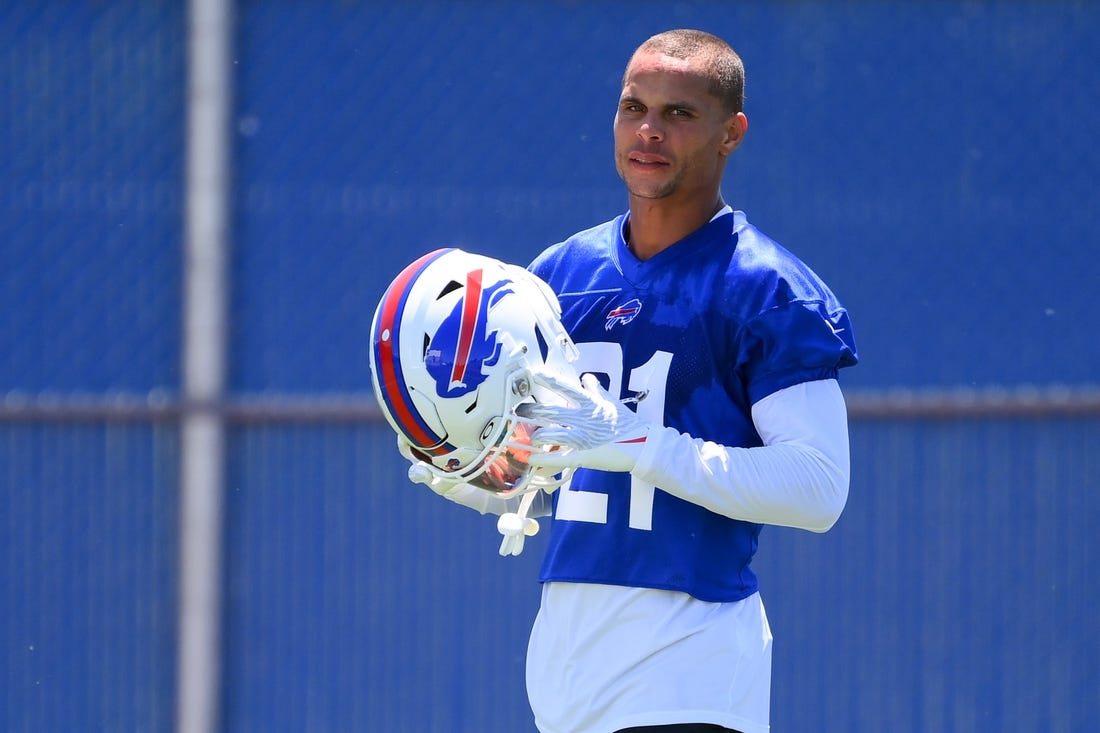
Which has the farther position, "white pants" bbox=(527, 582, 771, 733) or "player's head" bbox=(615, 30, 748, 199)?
"player's head" bbox=(615, 30, 748, 199)

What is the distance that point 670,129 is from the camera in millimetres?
2543

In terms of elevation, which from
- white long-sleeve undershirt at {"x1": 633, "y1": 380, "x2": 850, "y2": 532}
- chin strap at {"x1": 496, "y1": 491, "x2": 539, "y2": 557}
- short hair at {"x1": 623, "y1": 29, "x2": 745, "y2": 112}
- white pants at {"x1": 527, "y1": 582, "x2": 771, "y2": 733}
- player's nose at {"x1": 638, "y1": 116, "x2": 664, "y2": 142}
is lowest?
white pants at {"x1": 527, "y1": 582, "x2": 771, "y2": 733}

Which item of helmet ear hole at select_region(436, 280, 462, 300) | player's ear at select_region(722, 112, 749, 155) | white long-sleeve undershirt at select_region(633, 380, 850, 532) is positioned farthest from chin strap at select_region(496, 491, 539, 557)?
player's ear at select_region(722, 112, 749, 155)

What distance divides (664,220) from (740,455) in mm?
508

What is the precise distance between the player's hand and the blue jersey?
0.21 metres

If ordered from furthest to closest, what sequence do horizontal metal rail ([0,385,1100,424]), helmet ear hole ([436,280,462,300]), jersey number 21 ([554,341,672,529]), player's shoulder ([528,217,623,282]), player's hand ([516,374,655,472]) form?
1. horizontal metal rail ([0,385,1100,424])
2. player's shoulder ([528,217,623,282])
3. jersey number 21 ([554,341,672,529])
4. helmet ear hole ([436,280,462,300])
5. player's hand ([516,374,655,472])

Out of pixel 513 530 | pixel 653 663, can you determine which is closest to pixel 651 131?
pixel 513 530

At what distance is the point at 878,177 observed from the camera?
496 centimetres

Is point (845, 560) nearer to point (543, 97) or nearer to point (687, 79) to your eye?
point (543, 97)

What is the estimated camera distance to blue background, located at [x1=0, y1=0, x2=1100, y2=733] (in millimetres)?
4922

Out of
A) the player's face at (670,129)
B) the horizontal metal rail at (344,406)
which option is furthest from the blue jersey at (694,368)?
the horizontal metal rail at (344,406)

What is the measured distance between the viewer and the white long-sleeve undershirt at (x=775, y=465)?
228cm

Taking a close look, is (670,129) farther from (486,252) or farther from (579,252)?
(486,252)

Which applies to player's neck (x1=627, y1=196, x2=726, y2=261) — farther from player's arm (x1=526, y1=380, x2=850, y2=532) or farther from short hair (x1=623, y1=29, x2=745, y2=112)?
player's arm (x1=526, y1=380, x2=850, y2=532)
